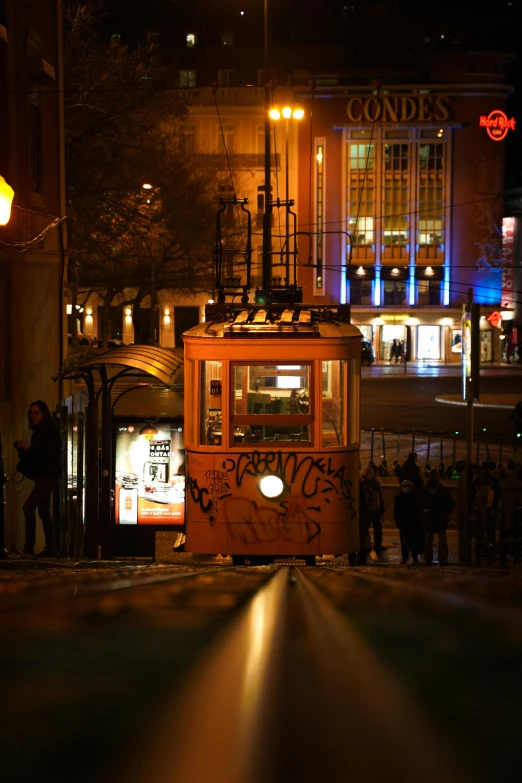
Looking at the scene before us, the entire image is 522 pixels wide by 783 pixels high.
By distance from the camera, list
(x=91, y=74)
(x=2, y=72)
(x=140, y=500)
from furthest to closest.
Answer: (x=91, y=74)
(x=2, y=72)
(x=140, y=500)

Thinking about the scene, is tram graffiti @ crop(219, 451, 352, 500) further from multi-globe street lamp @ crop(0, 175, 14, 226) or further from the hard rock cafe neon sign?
the hard rock cafe neon sign

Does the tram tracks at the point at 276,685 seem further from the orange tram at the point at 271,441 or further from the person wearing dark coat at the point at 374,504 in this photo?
the person wearing dark coat at the point at 374,504

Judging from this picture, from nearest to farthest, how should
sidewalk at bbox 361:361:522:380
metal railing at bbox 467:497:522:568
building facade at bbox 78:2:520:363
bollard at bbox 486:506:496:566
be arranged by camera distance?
metal railing at bbox 467:497:522:568 → bollard at bbox 486:506:496:566 → sidewalk at bbox 361:361:522:380 → building facade at bbox 78:2:520:363

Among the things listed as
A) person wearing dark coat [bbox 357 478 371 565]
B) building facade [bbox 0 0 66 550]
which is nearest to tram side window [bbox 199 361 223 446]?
person wearing dark coat [bbox 357 478 371 565]

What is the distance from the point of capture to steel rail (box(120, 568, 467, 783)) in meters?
2.21

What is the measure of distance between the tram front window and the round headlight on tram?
38 cm

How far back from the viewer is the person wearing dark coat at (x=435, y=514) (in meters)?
13.6

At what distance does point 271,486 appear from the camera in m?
10.7

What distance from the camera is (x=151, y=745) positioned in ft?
7.66

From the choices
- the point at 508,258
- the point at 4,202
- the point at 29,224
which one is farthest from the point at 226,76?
the point at 4,202

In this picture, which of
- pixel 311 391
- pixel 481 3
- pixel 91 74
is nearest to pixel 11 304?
pixel 311 391

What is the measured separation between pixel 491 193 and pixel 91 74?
41.5 meters

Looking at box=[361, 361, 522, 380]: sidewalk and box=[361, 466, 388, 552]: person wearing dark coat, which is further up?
box=[361, 361, 522, 380]: sidewalk

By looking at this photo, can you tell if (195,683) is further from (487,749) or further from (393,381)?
(393,381)
